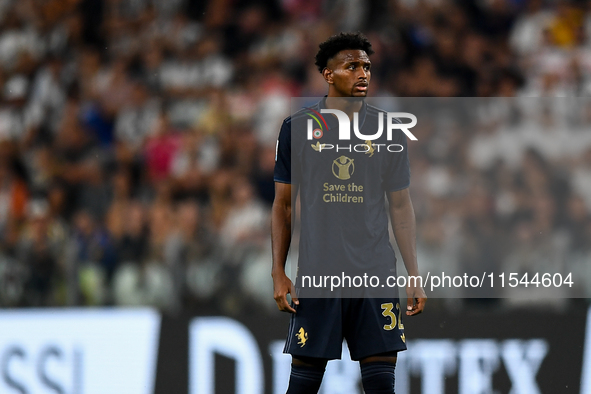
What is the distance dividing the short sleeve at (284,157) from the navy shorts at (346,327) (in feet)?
1.79

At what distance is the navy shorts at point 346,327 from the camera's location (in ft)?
11.8

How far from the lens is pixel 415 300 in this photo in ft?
12.2

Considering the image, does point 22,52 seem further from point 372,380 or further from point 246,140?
point 372,380

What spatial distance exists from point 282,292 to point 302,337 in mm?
210

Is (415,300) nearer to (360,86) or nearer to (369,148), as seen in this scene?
(369,148)

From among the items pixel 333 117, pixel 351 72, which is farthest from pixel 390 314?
pixel 351 72

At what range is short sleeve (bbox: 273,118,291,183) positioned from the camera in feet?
12.4

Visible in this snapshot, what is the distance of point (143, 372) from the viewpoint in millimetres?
5180

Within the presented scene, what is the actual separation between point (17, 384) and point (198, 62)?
339cm

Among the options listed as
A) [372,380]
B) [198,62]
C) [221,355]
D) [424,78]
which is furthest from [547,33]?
[372,380]

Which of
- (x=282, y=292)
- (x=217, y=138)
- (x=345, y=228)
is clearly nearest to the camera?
(x=282, y=292)

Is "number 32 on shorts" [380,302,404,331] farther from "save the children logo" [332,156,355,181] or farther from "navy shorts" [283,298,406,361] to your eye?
"save the children logo" [332,156,355,181]

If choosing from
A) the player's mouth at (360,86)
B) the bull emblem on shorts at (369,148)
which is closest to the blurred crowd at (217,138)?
the bull emblem on shorts at (369,148)

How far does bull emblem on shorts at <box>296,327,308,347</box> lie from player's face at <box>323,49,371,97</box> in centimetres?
104
